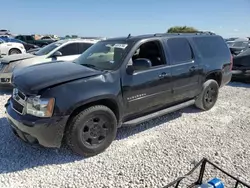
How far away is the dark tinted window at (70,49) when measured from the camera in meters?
7.84

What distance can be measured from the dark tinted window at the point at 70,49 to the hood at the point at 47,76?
12.8 ft

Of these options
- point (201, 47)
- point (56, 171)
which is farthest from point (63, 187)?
point (201, 47)

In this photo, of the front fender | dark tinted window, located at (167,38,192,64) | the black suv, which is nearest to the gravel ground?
the black suv

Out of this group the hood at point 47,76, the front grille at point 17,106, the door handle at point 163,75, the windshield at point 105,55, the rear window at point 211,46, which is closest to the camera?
the hood at point 47,76

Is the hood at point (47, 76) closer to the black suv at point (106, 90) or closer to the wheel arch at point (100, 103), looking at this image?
the black suv at point (106, 90)

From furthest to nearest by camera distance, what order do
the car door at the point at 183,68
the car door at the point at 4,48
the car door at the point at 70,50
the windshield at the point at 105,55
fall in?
the car door at the point at 4,48, the car door at the point at 70,50, the car door at the point at 183,68, the windshield at the point at 105,55

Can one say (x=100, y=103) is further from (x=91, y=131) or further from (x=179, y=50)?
(x=179, y=50)

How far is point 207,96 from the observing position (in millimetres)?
5598

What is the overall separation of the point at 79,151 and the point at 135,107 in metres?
1.18

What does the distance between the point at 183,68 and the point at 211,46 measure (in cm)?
142

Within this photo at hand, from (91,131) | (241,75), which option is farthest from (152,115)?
(241,75)

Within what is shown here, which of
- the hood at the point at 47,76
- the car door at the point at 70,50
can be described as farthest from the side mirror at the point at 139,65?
the car door at the point at 70,50

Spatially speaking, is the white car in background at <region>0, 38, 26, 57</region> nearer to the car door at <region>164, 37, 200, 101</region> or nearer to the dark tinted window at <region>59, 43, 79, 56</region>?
the dark tinted window at <region>59, 43, 79, 56</region>

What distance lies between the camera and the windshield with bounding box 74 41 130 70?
157 inches
